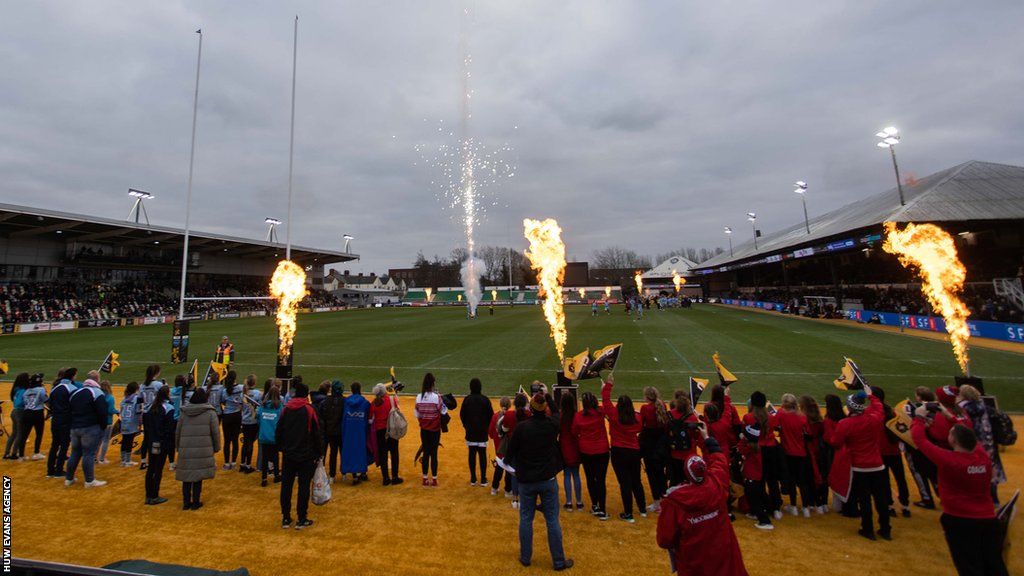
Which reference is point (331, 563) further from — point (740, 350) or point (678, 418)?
point (740, 350)

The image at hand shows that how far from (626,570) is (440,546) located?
97.4 inches

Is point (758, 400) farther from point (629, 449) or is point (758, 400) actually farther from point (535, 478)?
point (535, 478)

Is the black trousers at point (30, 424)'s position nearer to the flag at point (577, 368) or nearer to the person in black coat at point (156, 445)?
the person in black coat at point (156, 445)

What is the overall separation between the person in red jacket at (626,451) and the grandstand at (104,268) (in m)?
53.6

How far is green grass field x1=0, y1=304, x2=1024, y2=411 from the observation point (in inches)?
629

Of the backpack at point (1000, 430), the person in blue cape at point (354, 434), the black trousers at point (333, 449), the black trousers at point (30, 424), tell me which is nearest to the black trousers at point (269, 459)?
the black trousers at point (333, 449)

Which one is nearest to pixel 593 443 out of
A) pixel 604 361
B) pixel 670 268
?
pixel 604 361

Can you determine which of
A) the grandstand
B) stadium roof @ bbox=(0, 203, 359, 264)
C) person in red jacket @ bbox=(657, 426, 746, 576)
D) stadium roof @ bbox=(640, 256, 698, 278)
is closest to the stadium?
person in red jacket @ bbox=(657, 426, 746, 576)

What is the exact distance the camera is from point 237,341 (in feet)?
100

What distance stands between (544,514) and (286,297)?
15400 mm

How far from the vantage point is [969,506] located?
4168 mm

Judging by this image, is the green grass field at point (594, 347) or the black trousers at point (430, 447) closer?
the black trousers at point (430, 447)

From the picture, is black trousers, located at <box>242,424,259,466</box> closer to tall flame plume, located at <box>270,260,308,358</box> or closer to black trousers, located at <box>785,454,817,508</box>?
tall flame plume, located at <box>270,260,308,358</box>

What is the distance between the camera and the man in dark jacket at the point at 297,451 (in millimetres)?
6297
